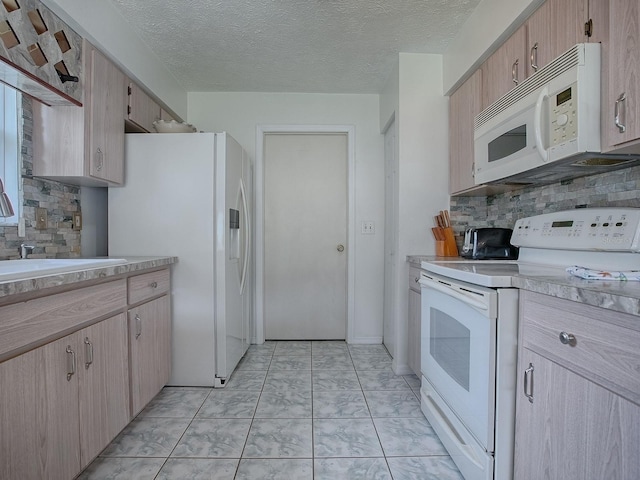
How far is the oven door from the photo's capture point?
115 centimetres

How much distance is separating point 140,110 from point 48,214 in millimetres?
936

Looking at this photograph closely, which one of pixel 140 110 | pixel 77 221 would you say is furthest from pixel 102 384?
pixel 140 110

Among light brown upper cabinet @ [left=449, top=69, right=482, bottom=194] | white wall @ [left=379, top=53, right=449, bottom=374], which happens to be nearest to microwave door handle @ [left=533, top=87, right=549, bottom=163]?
light brown upper cabinet @ [left=449, top=69, right=482, bottom=194]

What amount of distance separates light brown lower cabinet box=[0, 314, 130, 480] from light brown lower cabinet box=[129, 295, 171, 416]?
3.7 inches

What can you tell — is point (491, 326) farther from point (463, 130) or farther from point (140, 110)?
point (140, 110)

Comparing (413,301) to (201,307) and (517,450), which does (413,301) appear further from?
(201,307)

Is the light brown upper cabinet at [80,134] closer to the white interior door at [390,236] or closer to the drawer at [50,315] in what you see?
the drawer at [50,315]

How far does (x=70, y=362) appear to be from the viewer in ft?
3.88

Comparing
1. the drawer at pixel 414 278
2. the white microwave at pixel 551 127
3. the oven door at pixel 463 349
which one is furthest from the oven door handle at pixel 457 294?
the white microwave at pixel 551 127

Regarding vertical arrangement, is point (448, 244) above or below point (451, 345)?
above

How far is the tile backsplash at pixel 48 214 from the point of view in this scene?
161 centimetres

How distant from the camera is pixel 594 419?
79cm

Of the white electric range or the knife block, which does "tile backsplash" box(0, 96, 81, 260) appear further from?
the knife block

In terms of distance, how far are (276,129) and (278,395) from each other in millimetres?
2237
